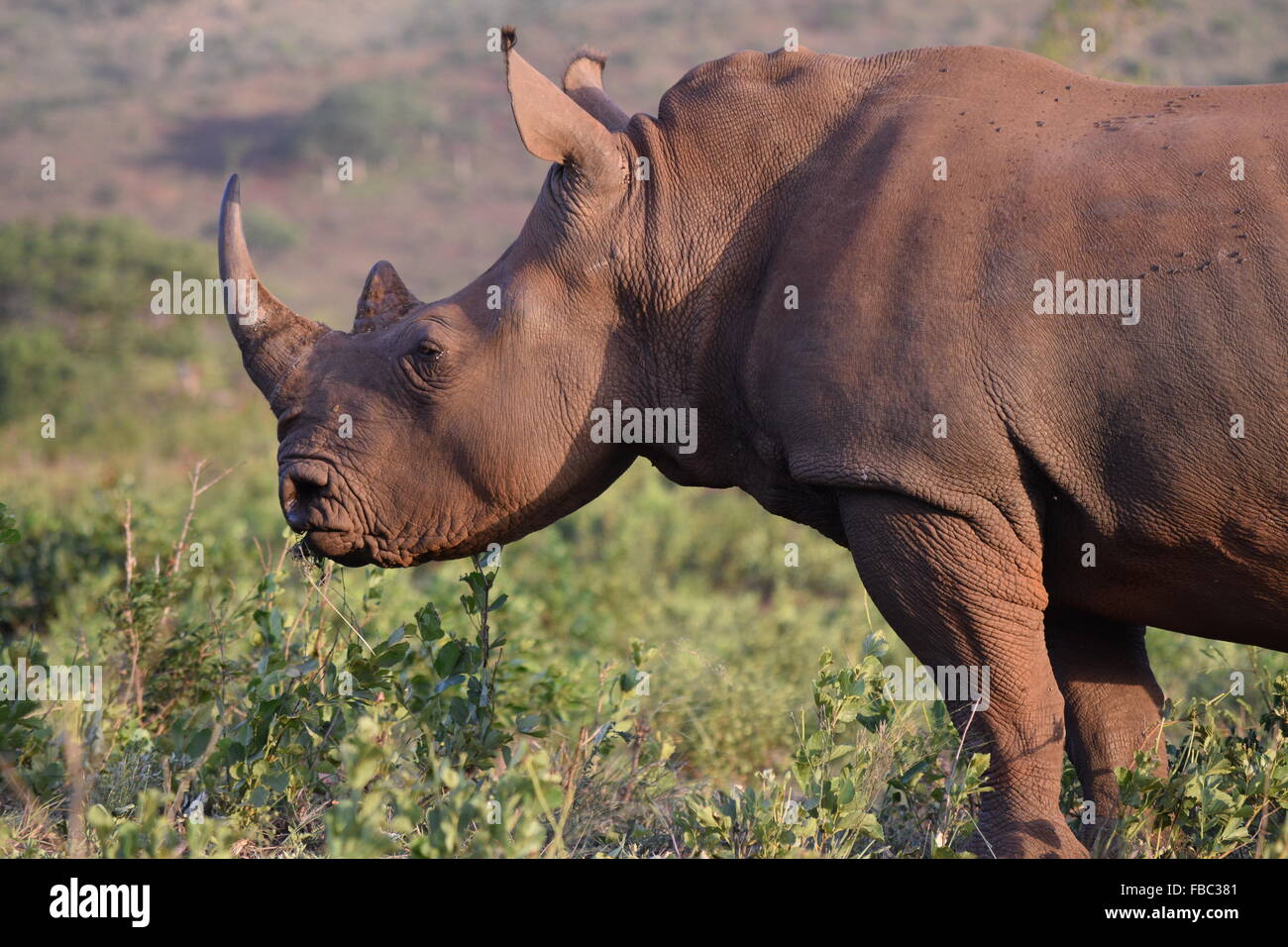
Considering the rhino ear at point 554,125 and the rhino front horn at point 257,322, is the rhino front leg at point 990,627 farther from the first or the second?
the rhino front horn at point 257,322

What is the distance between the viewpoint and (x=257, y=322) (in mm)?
4945

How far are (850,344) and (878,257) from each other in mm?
257

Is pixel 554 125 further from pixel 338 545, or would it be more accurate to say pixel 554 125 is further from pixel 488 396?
pixel 338 545

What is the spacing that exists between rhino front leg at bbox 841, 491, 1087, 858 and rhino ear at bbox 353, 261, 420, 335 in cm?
169

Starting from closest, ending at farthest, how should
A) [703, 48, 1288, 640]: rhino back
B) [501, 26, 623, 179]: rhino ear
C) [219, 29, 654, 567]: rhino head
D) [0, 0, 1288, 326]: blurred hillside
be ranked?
1. [703, 48, 1288, 640]: rhino back
2. [501, 26, 623, 179]: rhino ear
3. [219, 29, 654, 567]: rhino head
4. [0, 0, 1288, 326]: blurred hillside

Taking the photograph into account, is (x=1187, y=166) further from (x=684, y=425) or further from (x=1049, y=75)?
(x=684, y=425)

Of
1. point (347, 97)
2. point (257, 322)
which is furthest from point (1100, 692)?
point (347, 97)

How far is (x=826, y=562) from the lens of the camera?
1281cm

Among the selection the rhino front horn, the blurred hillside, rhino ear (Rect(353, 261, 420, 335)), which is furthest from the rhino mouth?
the blurred hillside

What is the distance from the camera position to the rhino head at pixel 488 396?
463 cm

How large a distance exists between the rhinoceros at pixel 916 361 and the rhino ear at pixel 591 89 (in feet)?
0.08

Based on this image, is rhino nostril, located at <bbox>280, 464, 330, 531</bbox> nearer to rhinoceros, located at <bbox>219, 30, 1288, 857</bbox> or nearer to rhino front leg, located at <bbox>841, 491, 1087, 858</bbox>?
rhinoceros, located at <bbox>219, 30, 1288, 857</bbox>

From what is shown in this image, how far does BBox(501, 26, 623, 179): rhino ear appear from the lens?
14.6ft
